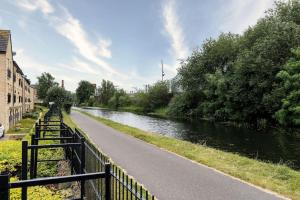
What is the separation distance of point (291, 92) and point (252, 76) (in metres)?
7.20

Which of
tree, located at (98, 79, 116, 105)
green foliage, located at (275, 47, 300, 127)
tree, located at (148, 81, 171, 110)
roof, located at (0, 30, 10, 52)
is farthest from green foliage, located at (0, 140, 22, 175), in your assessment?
tree, located at (98, 79, 116, 105)

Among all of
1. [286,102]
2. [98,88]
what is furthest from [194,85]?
[98,88]

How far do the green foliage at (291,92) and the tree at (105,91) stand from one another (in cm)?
9194

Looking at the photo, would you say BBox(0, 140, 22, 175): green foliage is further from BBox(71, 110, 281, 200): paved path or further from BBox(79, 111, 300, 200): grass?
BBox(79, 111, 300, 200): grass

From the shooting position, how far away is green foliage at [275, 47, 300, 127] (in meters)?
25.4

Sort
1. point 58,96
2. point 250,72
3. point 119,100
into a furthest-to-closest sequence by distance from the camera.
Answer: point 119,100
point 58,96
point 250,72

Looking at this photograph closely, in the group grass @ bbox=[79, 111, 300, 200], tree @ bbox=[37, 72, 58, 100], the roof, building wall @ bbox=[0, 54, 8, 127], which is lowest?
grass @ bbox=[79, 111, 300, 200]

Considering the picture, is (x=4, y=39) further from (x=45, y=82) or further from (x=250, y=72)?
Answer: (x=45, y=82)

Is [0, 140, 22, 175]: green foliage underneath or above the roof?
underneath

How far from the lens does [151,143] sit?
15.6 meters

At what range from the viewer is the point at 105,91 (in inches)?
4653

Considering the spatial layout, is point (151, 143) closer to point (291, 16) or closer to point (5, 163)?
point (5, 163)

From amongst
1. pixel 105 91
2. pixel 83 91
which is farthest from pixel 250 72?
pixel 83 91

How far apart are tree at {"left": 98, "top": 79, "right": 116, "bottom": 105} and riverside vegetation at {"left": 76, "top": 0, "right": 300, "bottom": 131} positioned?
6296 cm
